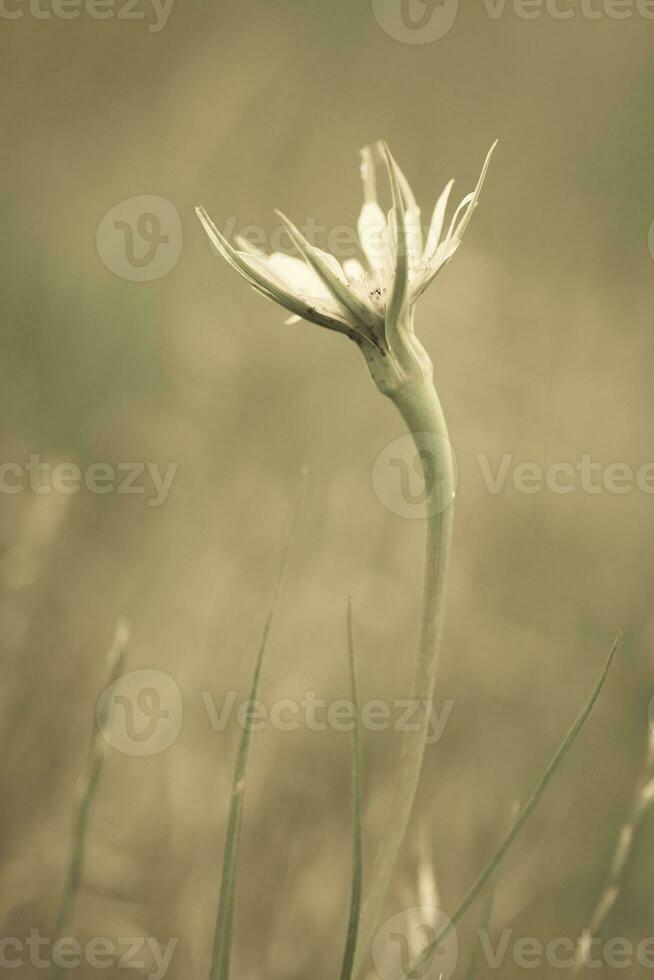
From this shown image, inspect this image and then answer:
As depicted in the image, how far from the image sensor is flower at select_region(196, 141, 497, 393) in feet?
1.57

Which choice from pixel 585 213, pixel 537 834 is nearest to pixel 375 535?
pixel 537 834

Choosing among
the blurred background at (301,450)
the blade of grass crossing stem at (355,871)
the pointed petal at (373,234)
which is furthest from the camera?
the blurred background at (301,450)

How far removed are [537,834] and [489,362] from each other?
75 cm

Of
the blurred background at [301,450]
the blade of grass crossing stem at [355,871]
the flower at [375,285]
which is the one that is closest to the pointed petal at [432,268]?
the flower at [375,285]

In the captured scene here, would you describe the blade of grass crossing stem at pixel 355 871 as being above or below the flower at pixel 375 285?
below

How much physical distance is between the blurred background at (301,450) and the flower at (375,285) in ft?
1.16

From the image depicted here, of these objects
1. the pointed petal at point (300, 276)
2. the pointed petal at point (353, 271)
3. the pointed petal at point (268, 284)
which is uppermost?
the pointed petal at point (353, 271)

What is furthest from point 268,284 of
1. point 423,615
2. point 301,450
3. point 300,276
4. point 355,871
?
point 301,450

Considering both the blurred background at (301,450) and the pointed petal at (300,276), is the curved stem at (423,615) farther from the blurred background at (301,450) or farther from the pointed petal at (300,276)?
the blurred background at (301,450)

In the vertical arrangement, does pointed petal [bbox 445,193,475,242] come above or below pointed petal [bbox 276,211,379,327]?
above

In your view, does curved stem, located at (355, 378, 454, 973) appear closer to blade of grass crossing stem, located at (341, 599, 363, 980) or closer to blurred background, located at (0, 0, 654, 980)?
blade of grass crossing stem, located at (341, 599, 363, 980)

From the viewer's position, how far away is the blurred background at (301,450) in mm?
912

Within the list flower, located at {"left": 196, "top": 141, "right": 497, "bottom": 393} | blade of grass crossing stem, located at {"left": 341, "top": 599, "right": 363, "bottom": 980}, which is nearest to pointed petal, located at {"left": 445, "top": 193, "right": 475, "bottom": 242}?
flower, located at {"left": 196, "top": 141, "right": 497, "bottom": 393}

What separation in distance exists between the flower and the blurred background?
353 millimetres
